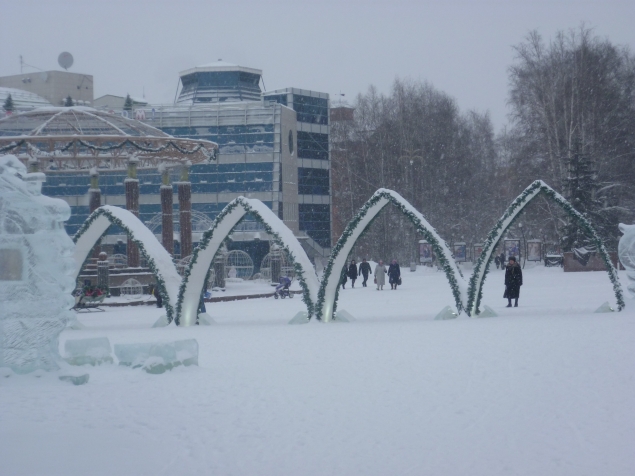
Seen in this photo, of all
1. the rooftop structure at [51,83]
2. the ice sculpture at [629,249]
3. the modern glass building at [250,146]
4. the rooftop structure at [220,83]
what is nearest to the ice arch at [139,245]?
the ice sculpture at [629,249]

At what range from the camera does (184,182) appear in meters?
36.8

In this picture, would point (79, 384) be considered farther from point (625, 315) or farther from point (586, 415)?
point (625, 315)

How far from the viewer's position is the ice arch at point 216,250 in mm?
18844

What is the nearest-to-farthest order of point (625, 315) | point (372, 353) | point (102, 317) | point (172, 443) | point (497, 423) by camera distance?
1. point (172, 443)
2. point (497, 423)
3. point (372, 353)
4. point (625, 315)
5. point (102, 317)

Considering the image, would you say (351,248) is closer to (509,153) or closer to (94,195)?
(94,195)

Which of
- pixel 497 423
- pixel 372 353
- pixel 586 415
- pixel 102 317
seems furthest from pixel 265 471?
pixel 102 317

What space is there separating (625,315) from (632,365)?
5971mm

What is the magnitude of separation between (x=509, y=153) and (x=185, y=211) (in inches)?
1142

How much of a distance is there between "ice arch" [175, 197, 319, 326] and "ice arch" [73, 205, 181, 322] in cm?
34

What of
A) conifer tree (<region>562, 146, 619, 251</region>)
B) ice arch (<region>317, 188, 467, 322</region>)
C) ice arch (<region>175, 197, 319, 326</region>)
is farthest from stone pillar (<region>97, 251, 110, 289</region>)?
conifer tree (<region>562, 146, 619, 251</region>)

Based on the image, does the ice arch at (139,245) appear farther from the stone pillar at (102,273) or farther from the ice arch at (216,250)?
the stone pillar at (102,273)

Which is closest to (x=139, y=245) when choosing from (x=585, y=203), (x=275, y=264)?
(x=275, y=264)

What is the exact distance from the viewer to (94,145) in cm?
3281

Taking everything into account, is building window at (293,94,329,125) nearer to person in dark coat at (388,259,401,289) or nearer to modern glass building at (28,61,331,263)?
modern glass building at (28,61,331,263)
